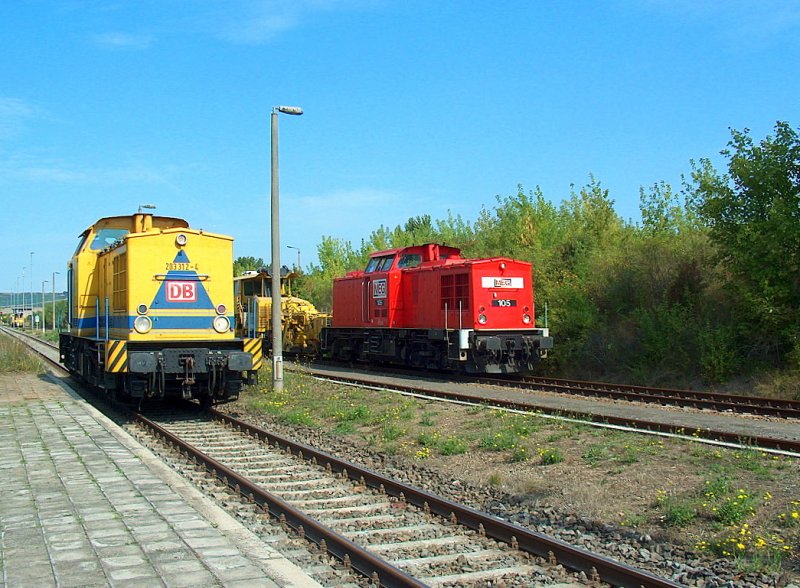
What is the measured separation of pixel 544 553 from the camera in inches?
232

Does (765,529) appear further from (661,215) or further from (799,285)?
(661,215)

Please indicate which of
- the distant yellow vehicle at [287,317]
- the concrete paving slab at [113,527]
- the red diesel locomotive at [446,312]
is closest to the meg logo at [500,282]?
the red diesel locomotive at [446,312]

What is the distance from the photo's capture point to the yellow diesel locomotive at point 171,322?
13070 mm

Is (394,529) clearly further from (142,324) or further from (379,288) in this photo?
(379,288)

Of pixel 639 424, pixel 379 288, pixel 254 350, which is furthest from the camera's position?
pixel 379 288

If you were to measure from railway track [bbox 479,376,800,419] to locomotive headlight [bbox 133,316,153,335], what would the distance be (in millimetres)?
8531

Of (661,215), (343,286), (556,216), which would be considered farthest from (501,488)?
(556,216)

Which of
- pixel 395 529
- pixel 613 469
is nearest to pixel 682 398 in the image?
pixel 613 469

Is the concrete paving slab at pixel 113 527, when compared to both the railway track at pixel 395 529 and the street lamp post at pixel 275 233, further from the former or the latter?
the street lamp post at pixel 275 233

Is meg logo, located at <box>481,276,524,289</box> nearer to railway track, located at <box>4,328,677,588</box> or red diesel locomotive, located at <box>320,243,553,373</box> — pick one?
red diesel locomotive, located at <box>320,243,553,373</box>

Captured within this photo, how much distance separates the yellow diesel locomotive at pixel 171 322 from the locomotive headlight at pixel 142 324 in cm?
2

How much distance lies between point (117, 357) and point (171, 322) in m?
1.21

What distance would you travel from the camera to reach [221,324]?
1401 centimetres

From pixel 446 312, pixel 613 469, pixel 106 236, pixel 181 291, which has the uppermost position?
pixel 106 236
